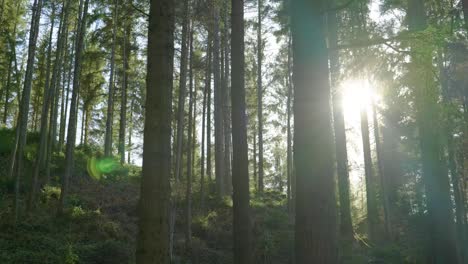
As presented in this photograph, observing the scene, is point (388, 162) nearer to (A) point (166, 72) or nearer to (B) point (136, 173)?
(B) point (136, 173)

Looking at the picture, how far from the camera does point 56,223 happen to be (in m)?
10.9

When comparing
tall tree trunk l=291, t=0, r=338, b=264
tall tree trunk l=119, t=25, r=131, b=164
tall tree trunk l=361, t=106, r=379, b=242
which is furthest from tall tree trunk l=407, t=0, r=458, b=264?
tall tree trunk l=119, t=25, r=131, b=164

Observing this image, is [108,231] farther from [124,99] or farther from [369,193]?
[124,99]

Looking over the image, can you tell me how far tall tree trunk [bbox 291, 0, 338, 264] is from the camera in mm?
3752

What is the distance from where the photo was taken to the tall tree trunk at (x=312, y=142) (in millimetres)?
3752

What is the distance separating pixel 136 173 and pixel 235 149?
1325cm

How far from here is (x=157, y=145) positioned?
3.40m

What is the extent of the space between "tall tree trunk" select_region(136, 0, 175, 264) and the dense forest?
1 cm

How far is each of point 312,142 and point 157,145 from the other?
1.54 meters

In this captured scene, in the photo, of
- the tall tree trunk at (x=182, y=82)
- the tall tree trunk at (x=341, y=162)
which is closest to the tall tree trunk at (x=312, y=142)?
the tall tree trunk at (x=182, y=82)

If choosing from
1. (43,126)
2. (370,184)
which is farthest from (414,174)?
(43,126)

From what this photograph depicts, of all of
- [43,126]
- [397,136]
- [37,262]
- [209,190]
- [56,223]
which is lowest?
[37,262]

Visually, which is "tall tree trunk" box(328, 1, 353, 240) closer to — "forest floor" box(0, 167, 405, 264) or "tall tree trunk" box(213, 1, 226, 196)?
"forest floor" box(0, 167, 405, 264)

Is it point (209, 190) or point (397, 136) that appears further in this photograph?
point (397, 136)
